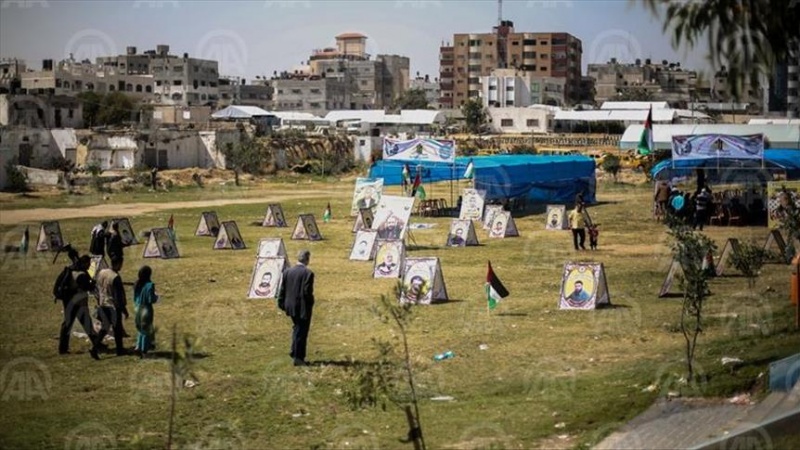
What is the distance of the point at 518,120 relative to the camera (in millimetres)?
122000

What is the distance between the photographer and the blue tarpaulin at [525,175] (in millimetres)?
45312

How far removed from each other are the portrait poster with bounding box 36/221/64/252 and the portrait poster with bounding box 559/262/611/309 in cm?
1761

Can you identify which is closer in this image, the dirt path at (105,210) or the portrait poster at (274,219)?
the portrait poster at (274,219)

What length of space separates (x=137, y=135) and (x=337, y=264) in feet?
164

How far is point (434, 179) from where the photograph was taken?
5262 cm

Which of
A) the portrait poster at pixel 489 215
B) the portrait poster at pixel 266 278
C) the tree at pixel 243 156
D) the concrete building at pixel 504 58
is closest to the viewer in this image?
the portrait poster at pixel 266 278

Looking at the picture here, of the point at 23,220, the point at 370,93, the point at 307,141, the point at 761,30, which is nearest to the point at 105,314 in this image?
the point at 761,30

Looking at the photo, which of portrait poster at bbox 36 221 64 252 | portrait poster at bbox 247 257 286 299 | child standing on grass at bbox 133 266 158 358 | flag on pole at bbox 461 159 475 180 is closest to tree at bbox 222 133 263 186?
flag on pole at bbox 461 159 475 180

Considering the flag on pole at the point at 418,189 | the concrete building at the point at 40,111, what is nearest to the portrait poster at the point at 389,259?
the flag on pole at the point at 418,189

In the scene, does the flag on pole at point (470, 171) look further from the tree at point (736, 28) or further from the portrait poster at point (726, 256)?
the tree at point (736, 28)

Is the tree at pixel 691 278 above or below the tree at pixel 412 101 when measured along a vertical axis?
below

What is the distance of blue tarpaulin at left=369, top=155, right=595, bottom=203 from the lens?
149ft

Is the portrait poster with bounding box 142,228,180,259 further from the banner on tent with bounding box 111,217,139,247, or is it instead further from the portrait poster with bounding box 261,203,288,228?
the portrait poster with bounding box 261,203,288,228

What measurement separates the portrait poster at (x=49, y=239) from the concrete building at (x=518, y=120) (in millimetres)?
88450
